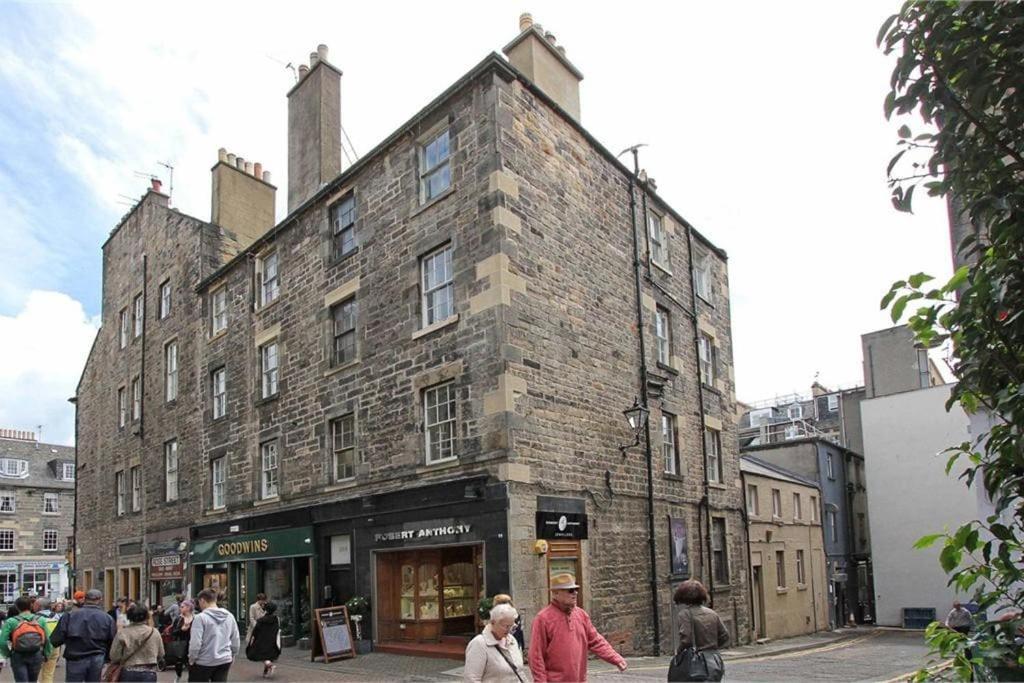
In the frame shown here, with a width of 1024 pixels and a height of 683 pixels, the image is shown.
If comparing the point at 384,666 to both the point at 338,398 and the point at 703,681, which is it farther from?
the point at 703,681

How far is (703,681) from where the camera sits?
6.55 metres

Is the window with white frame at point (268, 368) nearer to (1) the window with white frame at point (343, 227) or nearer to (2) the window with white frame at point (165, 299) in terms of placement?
(1) the window with white frame at point (343, 227)

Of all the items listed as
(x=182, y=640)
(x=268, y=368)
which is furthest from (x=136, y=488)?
(x=182, y=640)

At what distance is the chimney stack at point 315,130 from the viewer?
21.1 meters

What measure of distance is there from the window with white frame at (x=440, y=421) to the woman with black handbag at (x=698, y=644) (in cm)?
840

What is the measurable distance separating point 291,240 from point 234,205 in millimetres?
6978

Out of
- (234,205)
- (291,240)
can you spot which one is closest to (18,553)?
(234,205)

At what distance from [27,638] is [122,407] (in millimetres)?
20890

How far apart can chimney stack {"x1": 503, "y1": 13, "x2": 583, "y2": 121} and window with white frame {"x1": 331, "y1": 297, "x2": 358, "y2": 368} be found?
6.19 metres

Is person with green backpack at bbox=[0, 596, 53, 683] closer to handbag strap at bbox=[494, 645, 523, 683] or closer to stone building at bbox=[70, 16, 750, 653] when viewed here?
stone building at bbox=[70, 16, 750, 653]

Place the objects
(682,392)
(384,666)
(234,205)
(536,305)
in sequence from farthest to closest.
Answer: (234,205) → (682,392) → (536,305) → (384,666)

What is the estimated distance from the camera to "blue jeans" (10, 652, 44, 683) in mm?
10336

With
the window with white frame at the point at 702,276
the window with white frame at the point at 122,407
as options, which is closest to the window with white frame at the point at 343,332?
the window with white frame at the point at 702,276

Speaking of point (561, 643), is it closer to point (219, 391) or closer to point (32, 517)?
point (219, 391)
